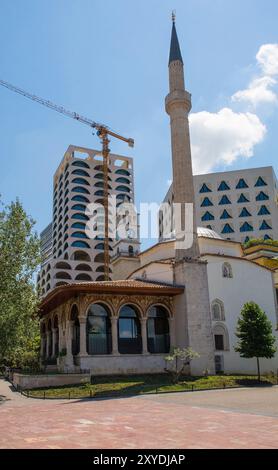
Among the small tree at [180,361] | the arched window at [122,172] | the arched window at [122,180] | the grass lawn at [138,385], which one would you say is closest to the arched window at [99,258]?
the arched window at [122,180]

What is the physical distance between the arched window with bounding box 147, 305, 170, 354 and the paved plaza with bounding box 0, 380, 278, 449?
11.4 meters

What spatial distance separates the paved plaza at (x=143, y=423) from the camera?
8461 millimetres

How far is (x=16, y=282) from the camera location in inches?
846

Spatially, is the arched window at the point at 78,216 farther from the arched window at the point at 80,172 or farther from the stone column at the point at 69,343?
the stone column at the point at 69,343

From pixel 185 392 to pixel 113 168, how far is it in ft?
266

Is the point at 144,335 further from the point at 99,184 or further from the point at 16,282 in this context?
the point at 99,184

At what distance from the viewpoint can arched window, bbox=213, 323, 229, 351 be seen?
29.0 m

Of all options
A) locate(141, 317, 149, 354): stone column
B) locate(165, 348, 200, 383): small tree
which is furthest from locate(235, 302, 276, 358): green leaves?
locate(141, 317, 149, 354): stone column

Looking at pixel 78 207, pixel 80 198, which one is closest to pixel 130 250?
pixel 78 207

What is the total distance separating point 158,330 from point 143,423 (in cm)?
1788

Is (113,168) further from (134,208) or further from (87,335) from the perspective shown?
(87,335)

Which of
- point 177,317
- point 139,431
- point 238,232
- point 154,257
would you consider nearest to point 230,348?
point 177,317

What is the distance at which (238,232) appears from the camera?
67.1 metres

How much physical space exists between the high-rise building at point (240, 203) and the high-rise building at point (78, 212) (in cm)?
2324
